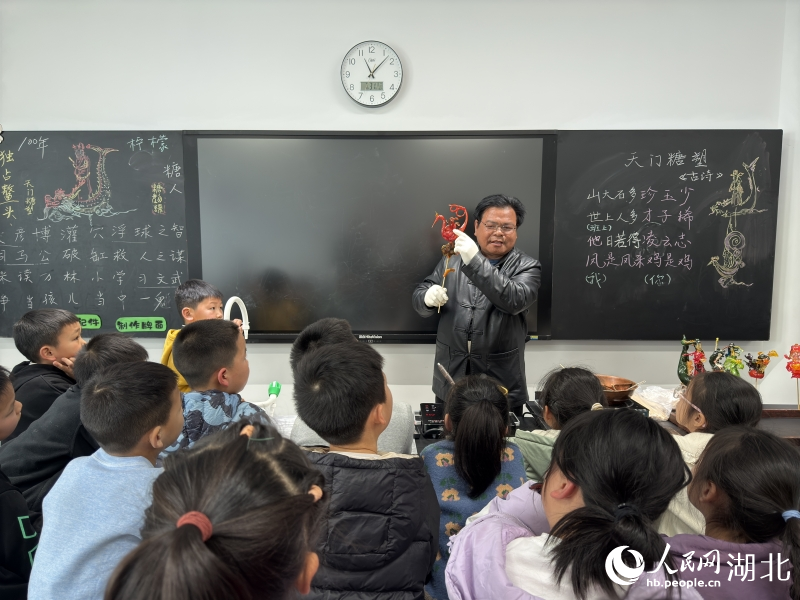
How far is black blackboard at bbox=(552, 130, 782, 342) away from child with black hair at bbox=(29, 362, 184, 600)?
250 cm

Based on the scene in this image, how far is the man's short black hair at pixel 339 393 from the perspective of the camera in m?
1.20

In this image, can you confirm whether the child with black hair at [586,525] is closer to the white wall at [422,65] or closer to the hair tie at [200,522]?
the hair tie at [200,522]

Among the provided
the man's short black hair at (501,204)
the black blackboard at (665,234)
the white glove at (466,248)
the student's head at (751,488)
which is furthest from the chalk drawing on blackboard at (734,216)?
the student's head at (751,488)

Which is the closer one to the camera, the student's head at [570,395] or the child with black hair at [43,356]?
the student's head at [570,395]

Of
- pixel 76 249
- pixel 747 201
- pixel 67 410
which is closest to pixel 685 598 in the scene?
pixel 67 410

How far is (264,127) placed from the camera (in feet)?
9.89

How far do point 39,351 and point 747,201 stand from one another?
3.77 metres

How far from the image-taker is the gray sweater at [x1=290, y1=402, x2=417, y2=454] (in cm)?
154

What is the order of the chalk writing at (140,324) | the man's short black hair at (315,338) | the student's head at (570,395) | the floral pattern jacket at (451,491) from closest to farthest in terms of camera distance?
the floral pattern jacket at (451,491) → the student's head at (570,395) → the man's short black hair at (315,338) → the chalk writing at (140,324)

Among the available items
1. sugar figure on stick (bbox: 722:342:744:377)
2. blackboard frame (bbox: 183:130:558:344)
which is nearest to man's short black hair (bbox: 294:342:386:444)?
blackboard frame (bbox: 183:130:558:344)

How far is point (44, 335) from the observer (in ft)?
6.69

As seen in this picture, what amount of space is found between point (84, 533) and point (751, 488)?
1.30 meters

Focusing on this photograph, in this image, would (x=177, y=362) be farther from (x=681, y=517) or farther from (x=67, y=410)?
(x=681, y=517)

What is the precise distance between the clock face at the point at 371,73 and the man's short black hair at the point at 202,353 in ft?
6.07
